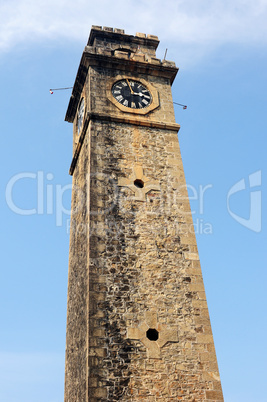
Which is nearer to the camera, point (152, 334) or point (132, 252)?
point (152, 334)

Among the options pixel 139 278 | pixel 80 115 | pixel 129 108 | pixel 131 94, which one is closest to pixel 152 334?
pixel 139 278

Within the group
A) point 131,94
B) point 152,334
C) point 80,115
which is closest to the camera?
point 152,334

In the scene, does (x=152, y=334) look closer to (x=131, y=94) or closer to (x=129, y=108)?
(x=129, y=108)

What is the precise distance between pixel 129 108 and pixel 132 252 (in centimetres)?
526

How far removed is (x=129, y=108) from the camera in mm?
15336

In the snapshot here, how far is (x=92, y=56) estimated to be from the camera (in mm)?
15859

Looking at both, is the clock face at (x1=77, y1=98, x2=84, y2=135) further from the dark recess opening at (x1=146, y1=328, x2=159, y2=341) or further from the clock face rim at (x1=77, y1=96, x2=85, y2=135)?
the dark recess opening at (x1=146, y1=328, x2=159, y2=341)

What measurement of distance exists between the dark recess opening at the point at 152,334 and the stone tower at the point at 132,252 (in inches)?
1.0

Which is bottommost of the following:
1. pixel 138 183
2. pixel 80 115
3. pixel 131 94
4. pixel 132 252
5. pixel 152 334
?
pixel 152 334

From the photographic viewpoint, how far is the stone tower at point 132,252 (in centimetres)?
1095

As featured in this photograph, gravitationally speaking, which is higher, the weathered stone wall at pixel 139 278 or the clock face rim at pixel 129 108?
the clock face rim at pixel 129 108

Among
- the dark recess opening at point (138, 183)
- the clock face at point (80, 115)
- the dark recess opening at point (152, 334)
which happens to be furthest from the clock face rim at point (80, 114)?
the dark recess opening at point (152, 334)

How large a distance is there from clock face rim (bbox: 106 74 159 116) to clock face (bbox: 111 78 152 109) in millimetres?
94

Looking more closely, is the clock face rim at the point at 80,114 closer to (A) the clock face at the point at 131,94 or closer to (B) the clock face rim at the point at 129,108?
(B) the clock face rim at the point at 129,108
